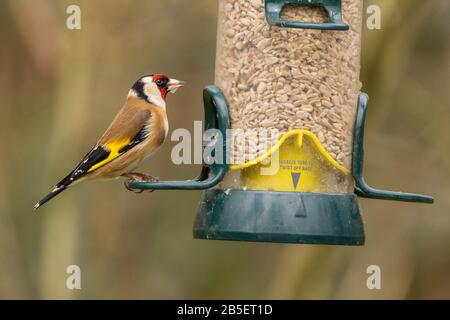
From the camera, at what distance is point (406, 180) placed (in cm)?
1070

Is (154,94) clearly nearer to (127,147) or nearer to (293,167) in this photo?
(127,147)

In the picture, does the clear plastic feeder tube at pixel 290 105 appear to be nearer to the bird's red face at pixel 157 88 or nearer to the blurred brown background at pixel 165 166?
the bird's red face at pixel 157 88

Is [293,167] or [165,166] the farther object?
[165,166]

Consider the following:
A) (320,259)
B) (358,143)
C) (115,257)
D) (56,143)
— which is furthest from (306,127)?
(115,257)

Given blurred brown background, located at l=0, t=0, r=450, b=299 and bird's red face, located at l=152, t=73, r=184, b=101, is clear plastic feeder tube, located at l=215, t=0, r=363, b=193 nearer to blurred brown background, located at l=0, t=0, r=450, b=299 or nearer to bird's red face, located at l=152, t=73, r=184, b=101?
bird's red face, located at l=152, t=73, r=184, b=101

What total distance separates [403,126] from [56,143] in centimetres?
336

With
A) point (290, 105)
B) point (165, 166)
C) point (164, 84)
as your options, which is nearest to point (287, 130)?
point (290, 105)

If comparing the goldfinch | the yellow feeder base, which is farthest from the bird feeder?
the goldfinch

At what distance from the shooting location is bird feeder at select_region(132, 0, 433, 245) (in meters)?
6.65

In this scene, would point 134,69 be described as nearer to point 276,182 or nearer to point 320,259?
point 320,259

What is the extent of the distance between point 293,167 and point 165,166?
535cm

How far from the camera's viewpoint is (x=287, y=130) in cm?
679

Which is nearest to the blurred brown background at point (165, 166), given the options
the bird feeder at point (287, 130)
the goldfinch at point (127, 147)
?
the goldfinch at point (127, 147)

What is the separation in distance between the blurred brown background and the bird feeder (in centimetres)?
276
